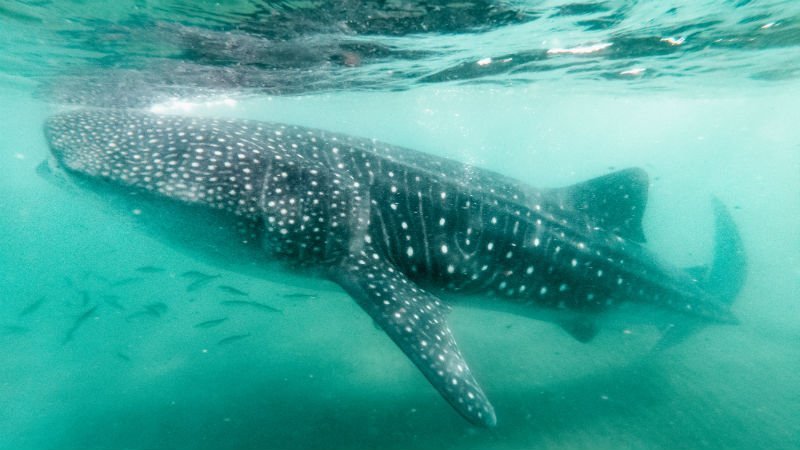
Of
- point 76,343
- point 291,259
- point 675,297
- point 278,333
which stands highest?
point 291,259

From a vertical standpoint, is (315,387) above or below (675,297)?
below

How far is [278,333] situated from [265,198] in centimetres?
744

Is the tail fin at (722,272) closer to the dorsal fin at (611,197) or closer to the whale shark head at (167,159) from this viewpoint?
the dorsal fin at (611,197)

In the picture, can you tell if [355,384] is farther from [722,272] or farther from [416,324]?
[722,272]

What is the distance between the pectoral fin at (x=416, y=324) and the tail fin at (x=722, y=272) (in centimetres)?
564

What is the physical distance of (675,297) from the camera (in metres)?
6.89

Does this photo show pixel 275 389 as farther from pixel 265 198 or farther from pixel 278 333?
pixel 265 198

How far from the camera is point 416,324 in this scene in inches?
162

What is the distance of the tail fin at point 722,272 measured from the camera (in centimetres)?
762

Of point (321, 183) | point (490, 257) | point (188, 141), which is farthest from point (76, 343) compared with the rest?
point (490, 257)

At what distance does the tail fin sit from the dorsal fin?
260 centimetres

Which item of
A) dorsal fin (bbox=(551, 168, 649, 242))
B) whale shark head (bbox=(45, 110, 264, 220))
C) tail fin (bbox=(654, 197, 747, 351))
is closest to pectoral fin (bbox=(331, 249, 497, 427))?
whale shark head (bbox=(45, 110, 264, 220))

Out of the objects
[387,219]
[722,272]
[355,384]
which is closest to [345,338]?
[355,384]

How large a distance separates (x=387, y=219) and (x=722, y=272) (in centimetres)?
781
